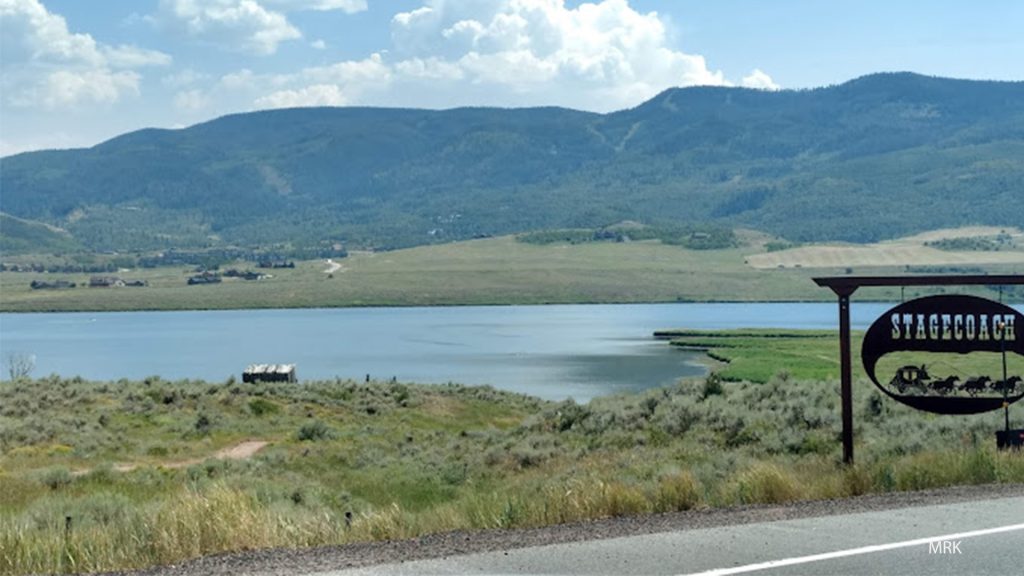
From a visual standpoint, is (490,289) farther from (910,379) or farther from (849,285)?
(849,285)

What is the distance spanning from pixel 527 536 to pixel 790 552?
201 cm

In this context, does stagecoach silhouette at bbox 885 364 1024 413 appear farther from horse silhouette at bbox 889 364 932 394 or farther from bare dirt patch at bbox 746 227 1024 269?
bare dirt patch at bbox 746 227 1024 269

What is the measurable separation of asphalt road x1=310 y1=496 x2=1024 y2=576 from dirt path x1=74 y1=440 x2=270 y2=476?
1294cm

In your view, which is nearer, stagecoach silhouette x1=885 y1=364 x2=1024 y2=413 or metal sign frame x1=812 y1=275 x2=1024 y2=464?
metal sign frame x1=812 y1=275 x2=1024 y2=464

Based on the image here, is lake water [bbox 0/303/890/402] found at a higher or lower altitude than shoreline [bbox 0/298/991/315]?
lower

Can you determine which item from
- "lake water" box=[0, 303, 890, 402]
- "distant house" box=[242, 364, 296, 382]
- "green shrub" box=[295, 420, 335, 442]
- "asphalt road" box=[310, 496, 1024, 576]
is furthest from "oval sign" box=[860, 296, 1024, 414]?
"lake water" box=[0, 303, 890, 402]

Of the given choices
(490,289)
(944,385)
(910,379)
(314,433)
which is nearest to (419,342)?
(314,433)

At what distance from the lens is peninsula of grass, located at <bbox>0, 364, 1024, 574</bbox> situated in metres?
9.75

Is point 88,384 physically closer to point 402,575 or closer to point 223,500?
point 223,500

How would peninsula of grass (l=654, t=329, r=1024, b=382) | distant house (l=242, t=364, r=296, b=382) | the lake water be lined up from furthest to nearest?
the lake water → peninsula of grass (l=654, t=329, r=1024, b=382) → distant house (l=242, t=364, r=296, b=382)

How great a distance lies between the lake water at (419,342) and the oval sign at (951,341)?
37.2 m

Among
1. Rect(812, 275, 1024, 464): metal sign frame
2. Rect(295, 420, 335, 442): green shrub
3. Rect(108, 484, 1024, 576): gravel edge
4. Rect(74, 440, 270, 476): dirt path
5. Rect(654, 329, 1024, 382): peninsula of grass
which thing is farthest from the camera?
Rect(654, 329, 1024, 382): peninsula of grass

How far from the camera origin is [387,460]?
2244 cm

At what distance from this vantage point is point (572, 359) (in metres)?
73.1
